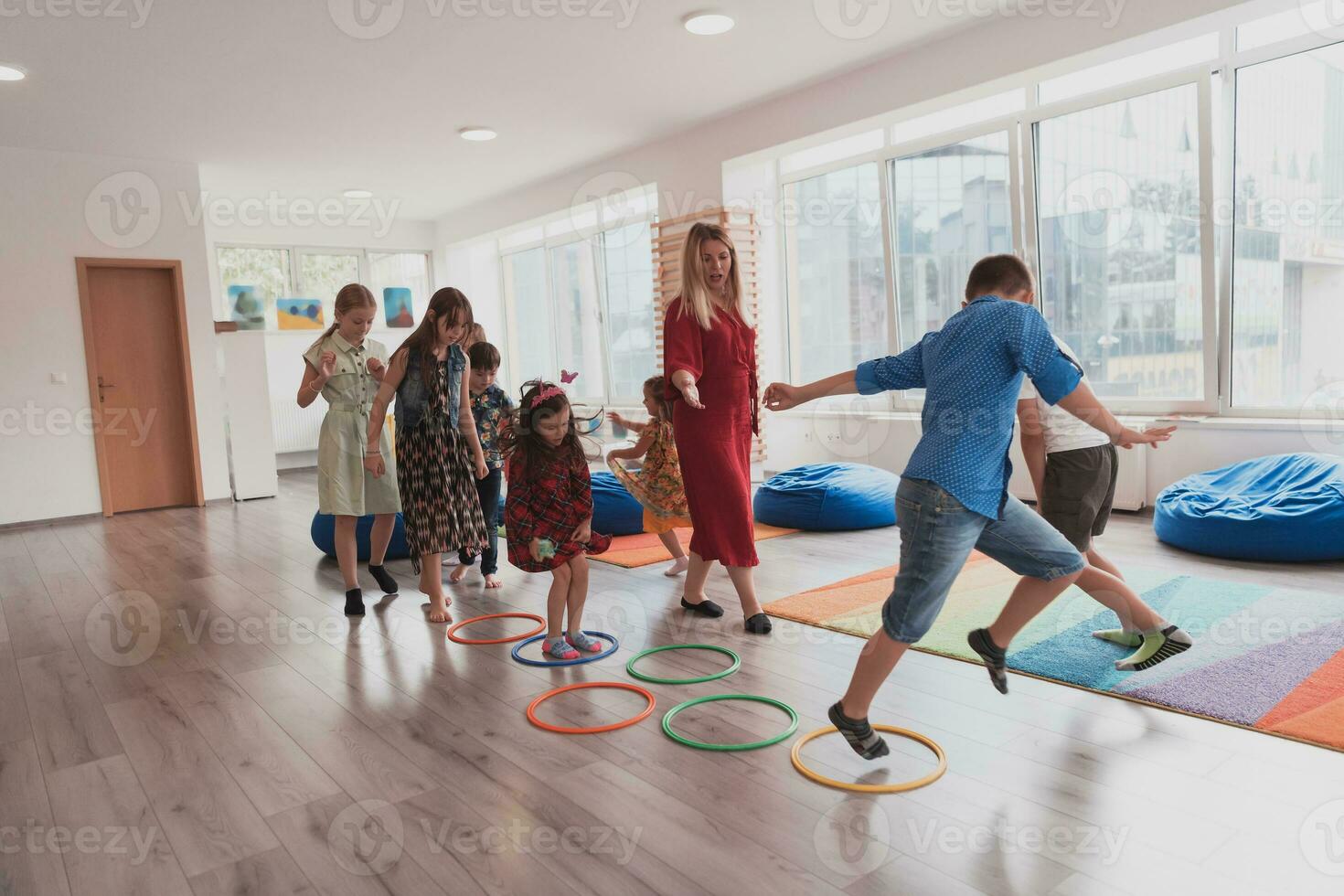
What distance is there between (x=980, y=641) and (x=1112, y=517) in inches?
135

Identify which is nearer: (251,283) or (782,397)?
(782,397)

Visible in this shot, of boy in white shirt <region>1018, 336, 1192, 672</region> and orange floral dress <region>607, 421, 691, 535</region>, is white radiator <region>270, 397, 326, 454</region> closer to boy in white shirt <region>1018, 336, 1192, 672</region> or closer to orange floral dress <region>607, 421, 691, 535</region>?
orange floral dress <region>607, 421, 691, 535</region>

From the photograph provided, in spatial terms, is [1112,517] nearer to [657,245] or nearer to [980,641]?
[980,641]

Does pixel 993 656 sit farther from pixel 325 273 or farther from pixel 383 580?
pixel 325 273

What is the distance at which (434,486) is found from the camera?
3664 mm

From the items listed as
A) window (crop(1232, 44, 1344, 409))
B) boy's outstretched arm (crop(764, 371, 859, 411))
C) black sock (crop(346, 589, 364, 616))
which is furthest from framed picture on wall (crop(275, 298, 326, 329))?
boy's outstretched arm (crop(764, 371, 859, 411))

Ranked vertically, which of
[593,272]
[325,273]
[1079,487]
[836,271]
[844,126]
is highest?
[844,126]

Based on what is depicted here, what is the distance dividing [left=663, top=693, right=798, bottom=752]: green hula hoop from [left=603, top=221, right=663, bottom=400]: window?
645 centimetres

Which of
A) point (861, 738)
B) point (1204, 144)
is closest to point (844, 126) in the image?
point (1204, 144)

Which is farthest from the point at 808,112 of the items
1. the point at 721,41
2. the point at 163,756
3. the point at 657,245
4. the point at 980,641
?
the point at 163,756

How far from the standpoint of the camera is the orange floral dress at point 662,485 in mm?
4180

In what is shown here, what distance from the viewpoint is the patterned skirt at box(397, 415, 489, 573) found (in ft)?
12.0

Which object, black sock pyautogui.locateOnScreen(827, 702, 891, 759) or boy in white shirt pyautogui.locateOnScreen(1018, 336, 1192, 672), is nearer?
black sock pyautogui.locateOnScreen(827, 702, 891, 759)

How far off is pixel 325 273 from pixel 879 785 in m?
10.4
